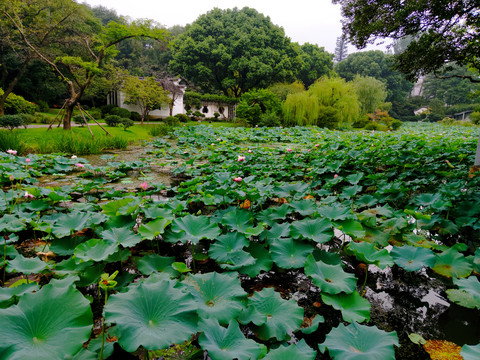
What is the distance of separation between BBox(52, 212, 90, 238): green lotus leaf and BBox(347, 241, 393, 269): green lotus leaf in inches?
54.8

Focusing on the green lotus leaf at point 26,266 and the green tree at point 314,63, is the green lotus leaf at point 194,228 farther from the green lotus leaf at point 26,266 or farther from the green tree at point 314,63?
the green tree at point 314,63

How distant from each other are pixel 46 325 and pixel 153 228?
72 centimetres

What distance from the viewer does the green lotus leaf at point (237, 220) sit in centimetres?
157

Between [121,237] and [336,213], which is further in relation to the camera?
[336,213]

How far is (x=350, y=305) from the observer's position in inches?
40.1

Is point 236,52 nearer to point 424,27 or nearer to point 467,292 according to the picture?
point 424,27

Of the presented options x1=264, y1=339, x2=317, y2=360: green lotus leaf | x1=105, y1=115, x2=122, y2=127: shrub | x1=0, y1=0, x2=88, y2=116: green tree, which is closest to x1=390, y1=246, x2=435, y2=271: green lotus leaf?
x1=264, y1=339, x2=317, y2=360: green lotus leaf

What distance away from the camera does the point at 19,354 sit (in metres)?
0.60

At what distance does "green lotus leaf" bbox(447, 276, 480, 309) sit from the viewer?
103cm

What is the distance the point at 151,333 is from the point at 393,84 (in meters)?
46.3

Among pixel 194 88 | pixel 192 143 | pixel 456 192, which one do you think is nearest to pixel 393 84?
pixel 194 88

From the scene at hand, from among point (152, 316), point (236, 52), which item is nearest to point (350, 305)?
point (152, 316)

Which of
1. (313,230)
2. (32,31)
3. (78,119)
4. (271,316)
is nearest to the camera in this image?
(271,316)

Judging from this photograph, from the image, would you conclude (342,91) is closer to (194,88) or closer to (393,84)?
(194,88)
